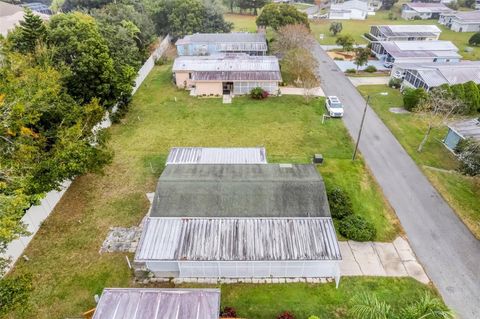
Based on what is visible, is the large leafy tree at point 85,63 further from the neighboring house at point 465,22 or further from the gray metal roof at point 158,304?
the neighboring house at point 465,22

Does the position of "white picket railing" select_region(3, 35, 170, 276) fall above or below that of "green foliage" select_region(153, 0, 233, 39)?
below

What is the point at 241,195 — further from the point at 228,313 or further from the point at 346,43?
the point at 346,43

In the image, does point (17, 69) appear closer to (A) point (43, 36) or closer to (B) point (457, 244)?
(A) point (43, 36)

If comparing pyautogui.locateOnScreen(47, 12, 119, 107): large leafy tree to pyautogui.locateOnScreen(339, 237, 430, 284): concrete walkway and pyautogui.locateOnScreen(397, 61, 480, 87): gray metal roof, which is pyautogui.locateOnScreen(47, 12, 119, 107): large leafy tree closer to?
pyautogui.locateOnScreen(339, 237, 430, 284): concrete walkway

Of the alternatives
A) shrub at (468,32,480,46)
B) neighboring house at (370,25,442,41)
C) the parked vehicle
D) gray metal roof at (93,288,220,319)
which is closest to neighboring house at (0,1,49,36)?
the parked vehicle

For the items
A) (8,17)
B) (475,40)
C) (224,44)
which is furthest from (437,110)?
(8,17)

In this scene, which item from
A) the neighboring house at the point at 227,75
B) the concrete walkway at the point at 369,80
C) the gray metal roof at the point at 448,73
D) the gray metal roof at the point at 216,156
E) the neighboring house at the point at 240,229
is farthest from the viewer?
the concrete walkway at the point at 369,80

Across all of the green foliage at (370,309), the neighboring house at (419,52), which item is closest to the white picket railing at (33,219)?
the green foliage at (370,309)
